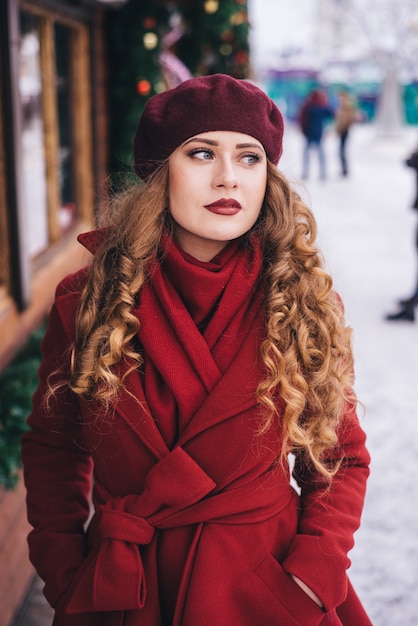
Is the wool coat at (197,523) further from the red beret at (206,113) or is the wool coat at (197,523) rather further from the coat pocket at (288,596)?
the red beret at (206,113)

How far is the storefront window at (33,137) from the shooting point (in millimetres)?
4348

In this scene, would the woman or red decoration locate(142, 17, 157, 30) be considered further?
red decoration locate(142, 17, 157, 30)

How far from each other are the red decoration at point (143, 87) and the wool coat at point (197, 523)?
508cm

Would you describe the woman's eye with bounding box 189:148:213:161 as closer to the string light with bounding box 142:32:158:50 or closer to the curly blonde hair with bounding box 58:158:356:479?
the curly blonde hair with bounding box 58:158:356:479

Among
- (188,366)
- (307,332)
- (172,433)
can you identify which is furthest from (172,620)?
(307,332)

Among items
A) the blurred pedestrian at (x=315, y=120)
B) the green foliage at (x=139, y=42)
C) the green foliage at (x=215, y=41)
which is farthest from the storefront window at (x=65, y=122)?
the blurred pedestrian at (x=315, y=120)

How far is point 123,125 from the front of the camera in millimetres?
6414

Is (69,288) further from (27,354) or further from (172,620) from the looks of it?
(27,354)

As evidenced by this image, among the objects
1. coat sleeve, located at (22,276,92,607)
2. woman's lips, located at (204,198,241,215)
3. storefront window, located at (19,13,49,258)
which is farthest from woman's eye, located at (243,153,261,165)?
storefront window, located at (19,13,49,258)

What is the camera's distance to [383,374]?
539 centimetres

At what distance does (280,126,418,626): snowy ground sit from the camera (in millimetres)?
3027

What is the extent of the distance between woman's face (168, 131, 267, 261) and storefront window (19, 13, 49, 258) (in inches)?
114

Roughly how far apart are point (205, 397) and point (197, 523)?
0.90 ft

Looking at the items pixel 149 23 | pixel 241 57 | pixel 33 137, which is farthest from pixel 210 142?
pixel 241 57
